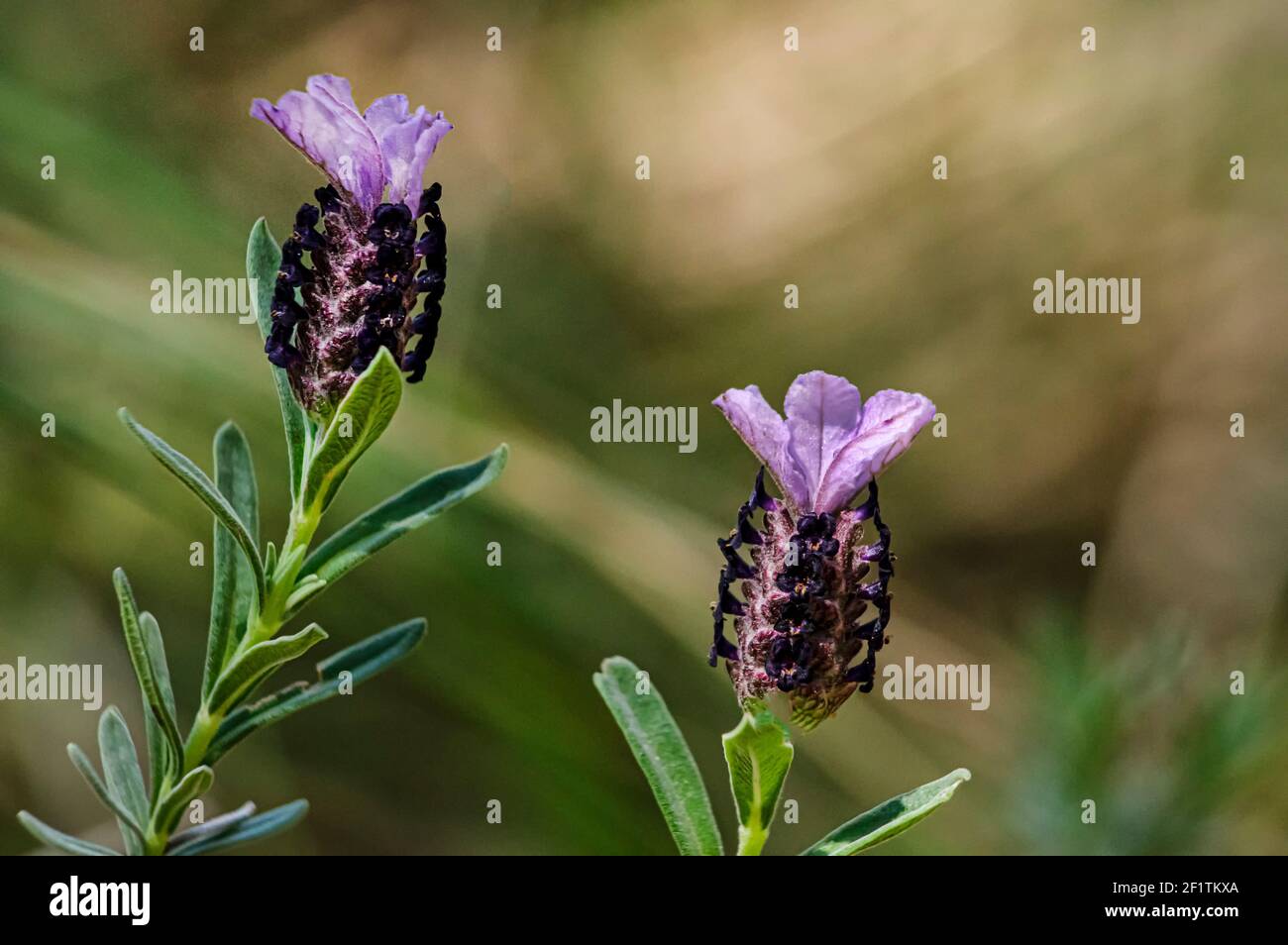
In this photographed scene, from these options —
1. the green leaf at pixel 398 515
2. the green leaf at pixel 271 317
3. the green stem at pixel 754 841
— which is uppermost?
the green leaf at pixel 271 317

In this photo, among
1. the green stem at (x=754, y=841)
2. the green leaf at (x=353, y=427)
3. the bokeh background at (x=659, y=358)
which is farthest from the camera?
the bokeh background at (x=659, y=358)

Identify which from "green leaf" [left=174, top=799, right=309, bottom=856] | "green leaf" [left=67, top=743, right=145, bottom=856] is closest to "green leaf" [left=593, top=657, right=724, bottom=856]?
"green leaf" [left=174, top=799, right=309, bottom=856]

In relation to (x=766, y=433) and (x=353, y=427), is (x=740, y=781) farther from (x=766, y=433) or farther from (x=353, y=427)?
(x=353, y=427)

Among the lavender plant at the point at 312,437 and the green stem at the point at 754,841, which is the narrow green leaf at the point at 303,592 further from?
the green stem at the point at 754,841

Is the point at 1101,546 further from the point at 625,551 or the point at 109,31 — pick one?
the point at 109,31

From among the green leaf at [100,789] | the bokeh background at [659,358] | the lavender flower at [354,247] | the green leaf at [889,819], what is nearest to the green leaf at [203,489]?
the lavender flower at [354,247]

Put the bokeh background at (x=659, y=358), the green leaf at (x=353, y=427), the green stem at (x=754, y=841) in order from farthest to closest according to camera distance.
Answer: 1. the bokeh background at (x=659, y=358)
2. the green stem at (x=754, y=841)
3. the green leaf at (x=353, y=427)

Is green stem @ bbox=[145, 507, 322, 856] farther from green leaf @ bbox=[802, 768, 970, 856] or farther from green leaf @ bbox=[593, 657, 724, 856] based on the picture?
green leaf @ bbox=[802, 768, 970, 856]

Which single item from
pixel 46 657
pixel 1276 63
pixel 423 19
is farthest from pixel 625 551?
pixel 1276 63
